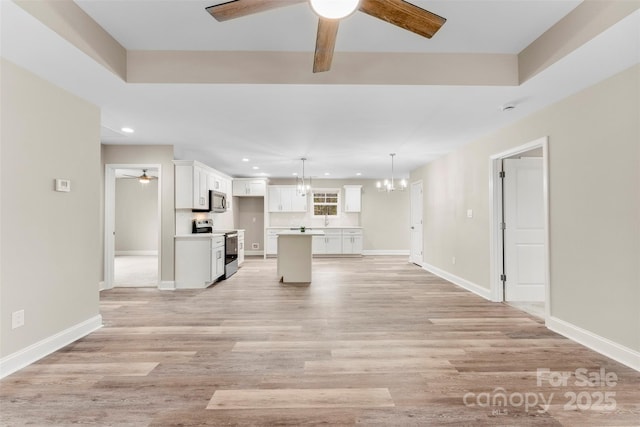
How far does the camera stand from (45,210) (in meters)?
2.58

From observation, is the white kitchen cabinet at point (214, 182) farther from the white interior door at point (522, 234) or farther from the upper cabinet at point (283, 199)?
the white interior door at point (522, 234)

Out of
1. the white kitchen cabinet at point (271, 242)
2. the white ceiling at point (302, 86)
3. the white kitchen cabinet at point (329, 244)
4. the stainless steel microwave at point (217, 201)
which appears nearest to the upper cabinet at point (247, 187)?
the white kitchen cabinet at point (271, 242)

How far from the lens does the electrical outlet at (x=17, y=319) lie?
229cm

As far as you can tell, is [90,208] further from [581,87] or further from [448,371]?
[581,87]

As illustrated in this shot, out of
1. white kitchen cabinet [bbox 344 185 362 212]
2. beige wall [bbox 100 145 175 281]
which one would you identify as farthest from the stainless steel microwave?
white kitchen cabinet [bbox 344 185 362 212]

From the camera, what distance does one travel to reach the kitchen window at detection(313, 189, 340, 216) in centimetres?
924

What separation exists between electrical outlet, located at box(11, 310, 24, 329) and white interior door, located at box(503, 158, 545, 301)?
5392 mm

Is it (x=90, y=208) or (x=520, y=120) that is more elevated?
(x=520, y=120)

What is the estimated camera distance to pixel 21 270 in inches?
93.0

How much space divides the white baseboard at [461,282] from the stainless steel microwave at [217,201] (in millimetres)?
4802

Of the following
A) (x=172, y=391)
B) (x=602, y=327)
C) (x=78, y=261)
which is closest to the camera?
(x=172, y=391)

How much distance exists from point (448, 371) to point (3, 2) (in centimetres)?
382

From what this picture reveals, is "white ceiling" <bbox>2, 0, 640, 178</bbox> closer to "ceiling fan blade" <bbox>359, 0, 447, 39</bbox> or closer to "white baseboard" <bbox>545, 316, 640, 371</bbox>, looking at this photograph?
"ceiling fan blade" <bbox>359, 0, 447, 39</bbox>

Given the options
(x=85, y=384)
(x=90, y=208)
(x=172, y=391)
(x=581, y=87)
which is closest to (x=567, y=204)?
(x=581, y=87)
